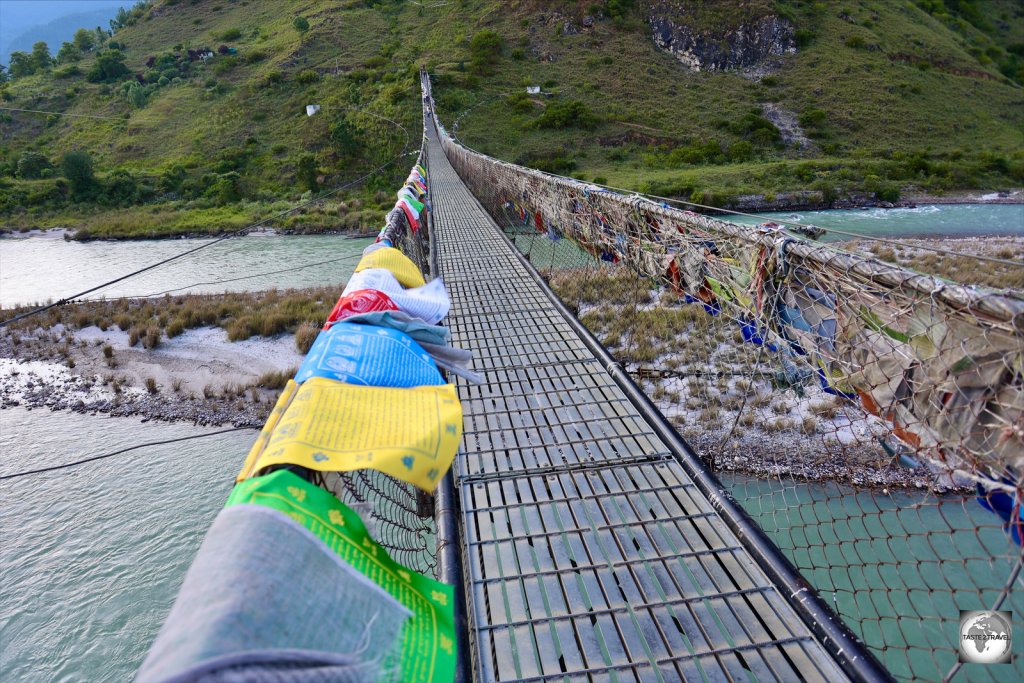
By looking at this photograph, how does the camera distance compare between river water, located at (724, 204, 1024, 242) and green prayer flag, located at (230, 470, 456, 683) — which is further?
river water, located at (724, 204, 1024, 242)

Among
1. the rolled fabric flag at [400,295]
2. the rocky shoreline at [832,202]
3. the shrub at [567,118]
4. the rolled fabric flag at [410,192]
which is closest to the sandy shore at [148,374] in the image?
the rolled fabric flag at [410,192]

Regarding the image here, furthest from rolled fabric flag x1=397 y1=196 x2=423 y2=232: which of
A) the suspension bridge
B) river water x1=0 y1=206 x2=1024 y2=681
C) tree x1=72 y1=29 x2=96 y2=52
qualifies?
tree x1=72 y1=29 x2=96 y2=52

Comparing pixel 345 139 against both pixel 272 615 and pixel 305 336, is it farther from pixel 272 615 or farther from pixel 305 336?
pixel 272 615

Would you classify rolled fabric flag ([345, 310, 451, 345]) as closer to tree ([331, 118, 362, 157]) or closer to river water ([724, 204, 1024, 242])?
river water ([724, 204, 1024, 242])

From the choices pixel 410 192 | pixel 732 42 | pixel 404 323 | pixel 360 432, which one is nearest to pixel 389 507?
pixel 404 323

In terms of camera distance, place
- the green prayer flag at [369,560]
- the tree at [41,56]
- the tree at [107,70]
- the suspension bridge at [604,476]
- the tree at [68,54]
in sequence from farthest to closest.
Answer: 1. the tree at [68,54]
2. the tree at [41,56]
3. the tree at [107,70]
4. the suspension bridge at [604,476]
5. the green prayer flag at [369,560]

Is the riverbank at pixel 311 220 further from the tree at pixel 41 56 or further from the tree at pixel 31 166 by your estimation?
the tree at pixel 41 56

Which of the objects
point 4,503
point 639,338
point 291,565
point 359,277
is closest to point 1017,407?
point 291,565
